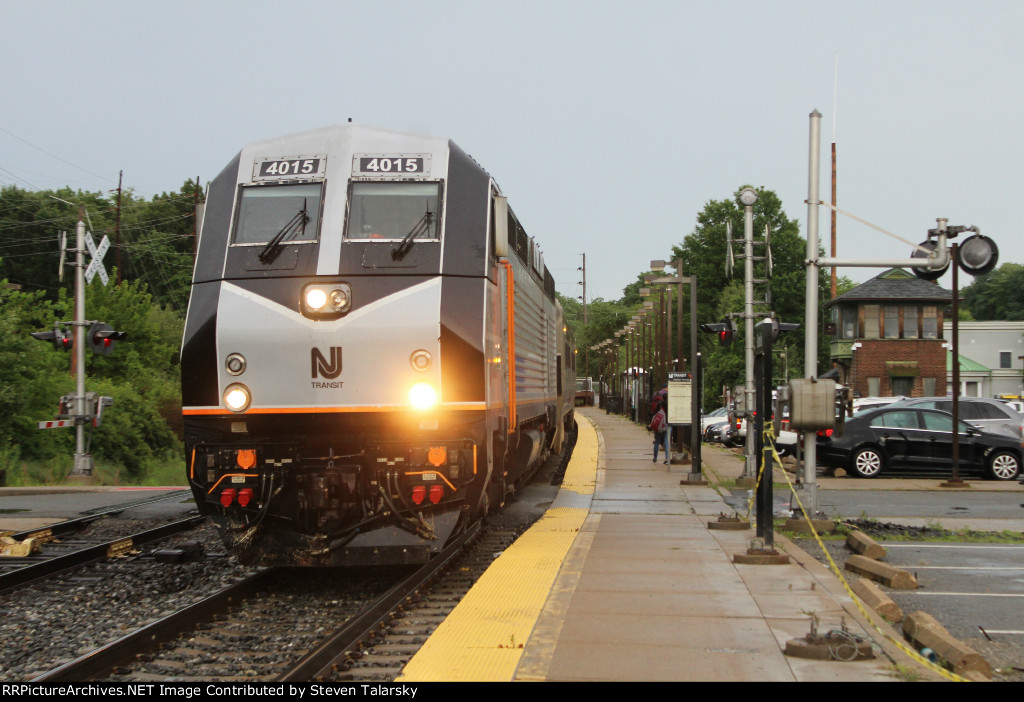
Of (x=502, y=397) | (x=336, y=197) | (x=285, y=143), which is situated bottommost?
(x=502, y=397)

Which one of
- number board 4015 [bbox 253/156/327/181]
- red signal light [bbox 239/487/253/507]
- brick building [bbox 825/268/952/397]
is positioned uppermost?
brick building [bbox 825/268/952/397]

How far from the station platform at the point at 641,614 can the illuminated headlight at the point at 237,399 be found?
2.41m

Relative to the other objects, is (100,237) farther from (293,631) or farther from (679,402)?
(293,631)

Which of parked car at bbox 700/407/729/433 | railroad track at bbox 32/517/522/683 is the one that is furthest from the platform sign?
parked car at bbox 700/407/729/433

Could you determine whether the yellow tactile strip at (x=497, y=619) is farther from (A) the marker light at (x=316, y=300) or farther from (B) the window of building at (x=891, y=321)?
(B) the window of building at (x=891, y=321)

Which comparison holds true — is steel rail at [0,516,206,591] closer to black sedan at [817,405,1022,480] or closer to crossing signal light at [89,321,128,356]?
crossing signal light at [89,321,128,356]

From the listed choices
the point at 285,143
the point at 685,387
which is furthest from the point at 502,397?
the point at 685,387

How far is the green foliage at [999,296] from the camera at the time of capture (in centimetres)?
9275

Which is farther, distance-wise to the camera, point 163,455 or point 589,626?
point 163,455

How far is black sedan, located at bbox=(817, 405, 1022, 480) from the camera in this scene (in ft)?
63.9

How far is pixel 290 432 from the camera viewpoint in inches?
321

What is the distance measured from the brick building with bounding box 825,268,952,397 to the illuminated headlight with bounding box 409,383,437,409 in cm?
4474

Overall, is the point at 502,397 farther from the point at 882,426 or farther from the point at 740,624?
the point at 882,426

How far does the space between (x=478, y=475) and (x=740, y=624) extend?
8.38 ft
